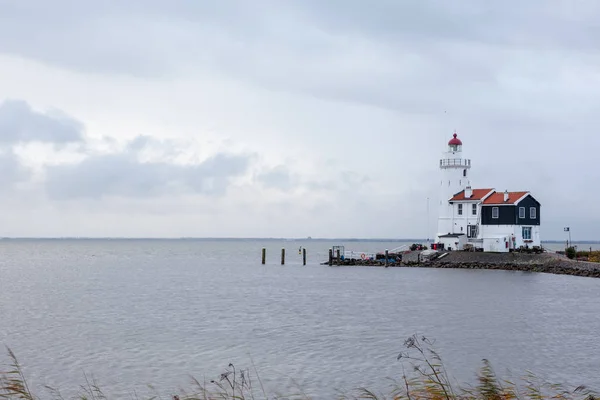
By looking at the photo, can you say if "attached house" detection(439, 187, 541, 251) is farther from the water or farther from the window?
the water

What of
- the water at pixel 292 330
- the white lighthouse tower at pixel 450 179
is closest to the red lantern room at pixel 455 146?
Result: the white lighthouse tower at pixel 450 179

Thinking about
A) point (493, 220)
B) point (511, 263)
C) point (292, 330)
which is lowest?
point (292, 330)

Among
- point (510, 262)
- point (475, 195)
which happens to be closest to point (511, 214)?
point (475, 195)

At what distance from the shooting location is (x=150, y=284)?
202ft

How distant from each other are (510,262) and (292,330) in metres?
47.9

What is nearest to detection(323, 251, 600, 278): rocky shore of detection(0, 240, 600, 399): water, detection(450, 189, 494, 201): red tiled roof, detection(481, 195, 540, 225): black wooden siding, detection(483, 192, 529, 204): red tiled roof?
detection(481, 195, 540, 225): black wooden siding

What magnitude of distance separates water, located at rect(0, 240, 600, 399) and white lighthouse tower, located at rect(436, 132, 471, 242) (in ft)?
69.3

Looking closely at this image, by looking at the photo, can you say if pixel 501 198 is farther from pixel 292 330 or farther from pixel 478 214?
pixel 292 330

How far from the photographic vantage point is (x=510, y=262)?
242 feet

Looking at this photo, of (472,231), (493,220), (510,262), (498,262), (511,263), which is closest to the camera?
(511,263)

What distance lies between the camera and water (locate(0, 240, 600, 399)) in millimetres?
22969

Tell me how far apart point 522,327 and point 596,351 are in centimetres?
735

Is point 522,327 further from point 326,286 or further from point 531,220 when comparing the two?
point 531,220

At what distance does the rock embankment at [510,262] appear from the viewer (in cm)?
7026
